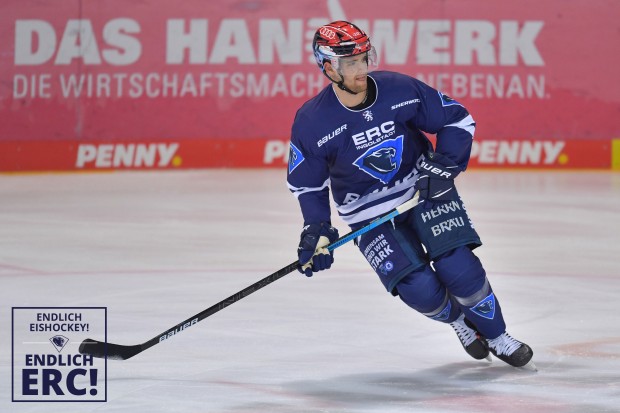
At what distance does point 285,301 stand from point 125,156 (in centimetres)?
542

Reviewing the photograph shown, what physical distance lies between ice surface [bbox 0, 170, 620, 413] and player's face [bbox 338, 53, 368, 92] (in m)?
0.93

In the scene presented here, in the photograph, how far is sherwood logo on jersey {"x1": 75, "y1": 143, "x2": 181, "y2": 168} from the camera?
10.6 meters

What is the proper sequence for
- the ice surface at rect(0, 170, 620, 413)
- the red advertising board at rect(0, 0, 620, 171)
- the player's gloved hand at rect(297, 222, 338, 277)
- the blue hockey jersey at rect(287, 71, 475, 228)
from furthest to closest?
1. the red advertising board at rect(0, 0, 620, 171)
2. the blue hockey jersey at rect(287, 71, 475, 228)
3. the player's gloved hand at rect(297, 222, 338, 277)
4. the ice surface at rect(0, 170, 620, 413)

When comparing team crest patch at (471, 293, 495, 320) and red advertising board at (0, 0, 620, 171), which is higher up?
red advertising board at (0, 0, 620, 171)

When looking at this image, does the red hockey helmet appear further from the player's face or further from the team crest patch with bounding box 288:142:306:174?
the team crest patch with bounding box 288:142:306:174

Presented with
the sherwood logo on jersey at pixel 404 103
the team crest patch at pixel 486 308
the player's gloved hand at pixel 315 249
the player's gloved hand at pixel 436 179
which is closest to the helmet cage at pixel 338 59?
the sherwood logo on jersey at pixel 404 103

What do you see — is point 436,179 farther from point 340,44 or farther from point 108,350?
point 108,350

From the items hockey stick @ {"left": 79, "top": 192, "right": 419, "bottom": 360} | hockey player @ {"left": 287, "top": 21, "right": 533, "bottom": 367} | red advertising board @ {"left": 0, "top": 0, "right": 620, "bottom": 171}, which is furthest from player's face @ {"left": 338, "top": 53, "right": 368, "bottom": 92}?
red advertising board @ {"left": 0, "top": 0, "right": 620, "bottom": 171}

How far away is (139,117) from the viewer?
1068 cm

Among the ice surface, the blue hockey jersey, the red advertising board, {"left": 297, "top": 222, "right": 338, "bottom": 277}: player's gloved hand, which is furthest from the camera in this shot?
the red advertising board

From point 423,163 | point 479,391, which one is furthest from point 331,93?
point 479,391

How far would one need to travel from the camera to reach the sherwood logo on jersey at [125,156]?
1061 centimetres

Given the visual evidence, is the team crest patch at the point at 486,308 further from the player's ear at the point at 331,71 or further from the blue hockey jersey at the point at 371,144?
the player's ear at the point at 331,71

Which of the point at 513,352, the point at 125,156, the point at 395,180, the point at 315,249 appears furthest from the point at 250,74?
the point at 513,352
